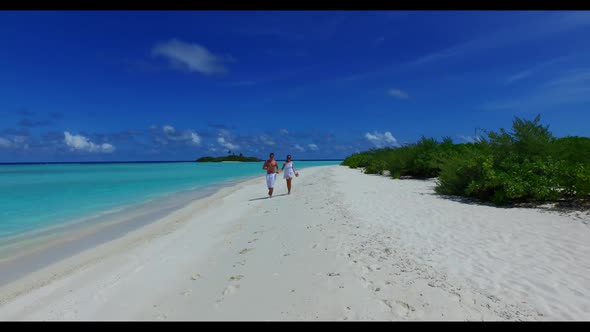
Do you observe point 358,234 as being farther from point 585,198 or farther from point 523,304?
point 585,198

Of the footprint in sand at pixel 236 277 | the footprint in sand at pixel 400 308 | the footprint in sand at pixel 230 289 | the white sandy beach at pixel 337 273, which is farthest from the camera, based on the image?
the footprint in sand at pixel 236 277

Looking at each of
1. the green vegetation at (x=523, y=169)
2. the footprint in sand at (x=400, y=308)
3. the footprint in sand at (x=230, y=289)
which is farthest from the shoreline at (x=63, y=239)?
the green vegetation at (x=523, y=169)

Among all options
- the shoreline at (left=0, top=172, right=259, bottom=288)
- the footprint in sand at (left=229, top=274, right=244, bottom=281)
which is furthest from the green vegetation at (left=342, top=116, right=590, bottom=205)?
the shoreline at (left=0, top=172, right=259, bottom=288)

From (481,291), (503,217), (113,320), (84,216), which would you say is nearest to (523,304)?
(481,291)

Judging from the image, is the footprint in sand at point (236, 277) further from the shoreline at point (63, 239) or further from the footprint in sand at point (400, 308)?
the shoreline at point (63, 239)

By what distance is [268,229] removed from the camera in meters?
7.23

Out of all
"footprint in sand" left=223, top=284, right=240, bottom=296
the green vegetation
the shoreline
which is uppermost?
the green vegetation

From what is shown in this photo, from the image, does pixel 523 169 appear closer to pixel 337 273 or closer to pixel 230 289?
pixel 337 273

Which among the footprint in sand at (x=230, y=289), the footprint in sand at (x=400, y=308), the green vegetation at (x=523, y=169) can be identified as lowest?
the footprint in sand at (x=230, y=289)

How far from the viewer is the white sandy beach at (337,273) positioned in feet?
10.6

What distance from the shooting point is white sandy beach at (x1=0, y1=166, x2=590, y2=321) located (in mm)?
3246

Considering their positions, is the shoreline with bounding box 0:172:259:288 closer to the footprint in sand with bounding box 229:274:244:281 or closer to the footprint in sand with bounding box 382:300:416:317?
the footprint in sand with bounding box 229:274:244:281

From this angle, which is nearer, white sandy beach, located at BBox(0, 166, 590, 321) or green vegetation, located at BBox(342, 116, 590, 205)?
white sandy beach, located at BBox(0, 166, 590, 321)

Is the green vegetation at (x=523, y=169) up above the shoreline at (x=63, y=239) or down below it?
above
